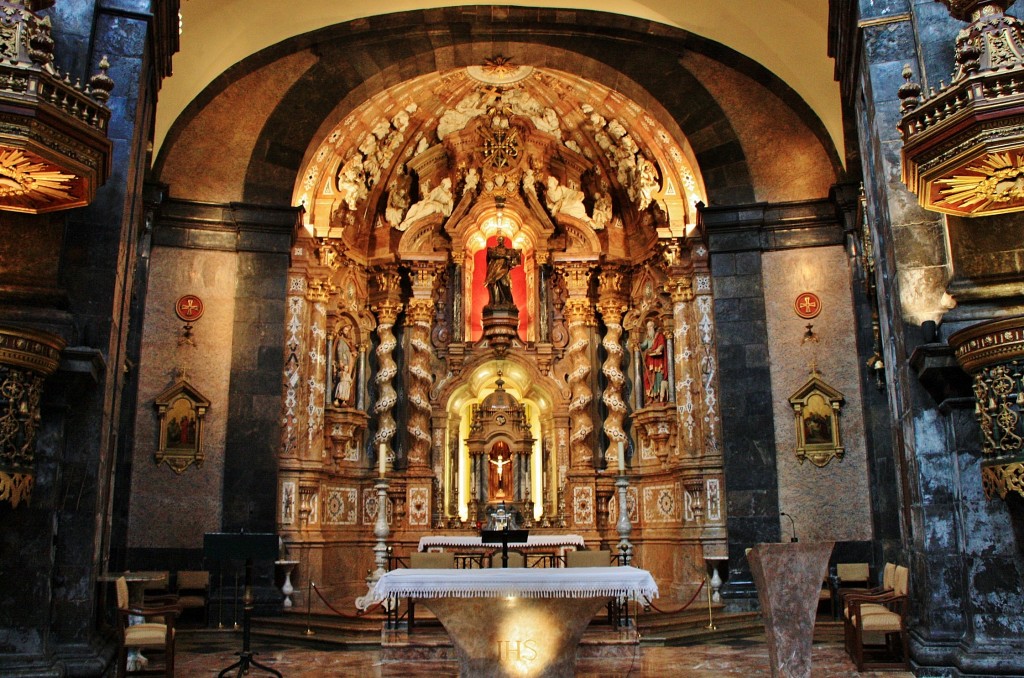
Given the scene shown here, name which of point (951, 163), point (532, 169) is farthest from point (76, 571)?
point (532, 169)

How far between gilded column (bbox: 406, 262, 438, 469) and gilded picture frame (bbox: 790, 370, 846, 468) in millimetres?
6524

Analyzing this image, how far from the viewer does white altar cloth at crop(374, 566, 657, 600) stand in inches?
302

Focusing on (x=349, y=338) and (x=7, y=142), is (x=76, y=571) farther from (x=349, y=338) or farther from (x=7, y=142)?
(x=349, y=338)

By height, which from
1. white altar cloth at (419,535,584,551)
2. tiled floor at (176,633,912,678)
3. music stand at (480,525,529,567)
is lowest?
tiled floor at (176,633,912,678)

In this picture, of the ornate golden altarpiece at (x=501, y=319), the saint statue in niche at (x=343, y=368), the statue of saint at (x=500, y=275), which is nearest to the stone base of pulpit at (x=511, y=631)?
the ornate golden altarpiece at (x=501, y=319)

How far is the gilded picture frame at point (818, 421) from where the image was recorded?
44.1ft

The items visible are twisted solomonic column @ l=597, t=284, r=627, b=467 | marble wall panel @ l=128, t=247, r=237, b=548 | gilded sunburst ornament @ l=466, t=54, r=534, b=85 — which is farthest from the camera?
twisted solomonic column @ l=597, t=284, r=627, b=467

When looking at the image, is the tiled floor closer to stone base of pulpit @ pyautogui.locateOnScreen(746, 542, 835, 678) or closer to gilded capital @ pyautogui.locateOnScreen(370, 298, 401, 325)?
stone base of pulpit @ pyautogui.locateOnScreen(746, 542, 835, 678)

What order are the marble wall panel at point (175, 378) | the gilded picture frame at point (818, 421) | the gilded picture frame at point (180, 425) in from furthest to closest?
the gilded picture frame at point (818, 421), the gilded picture frame at point (180, 425), the marble wall panel at point (175, 378)

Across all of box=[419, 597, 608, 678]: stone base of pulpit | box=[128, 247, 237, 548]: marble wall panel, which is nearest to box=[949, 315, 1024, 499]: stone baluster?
box=[419, 597, 608, 678]: stone base of pulpit

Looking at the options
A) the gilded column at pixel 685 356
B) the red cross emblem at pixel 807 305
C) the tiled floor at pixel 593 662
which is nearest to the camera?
the tiled floor at pixel 593 662

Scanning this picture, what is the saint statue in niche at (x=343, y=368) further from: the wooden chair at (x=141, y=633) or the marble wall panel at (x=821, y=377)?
the wooden chair at (x=141, y=633)

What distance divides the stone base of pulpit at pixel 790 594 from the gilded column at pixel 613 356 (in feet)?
37.9

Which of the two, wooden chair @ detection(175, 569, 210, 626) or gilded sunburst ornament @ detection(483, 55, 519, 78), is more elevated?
gilded sunburst ornament @ detection(483, 55, 519, 78)
